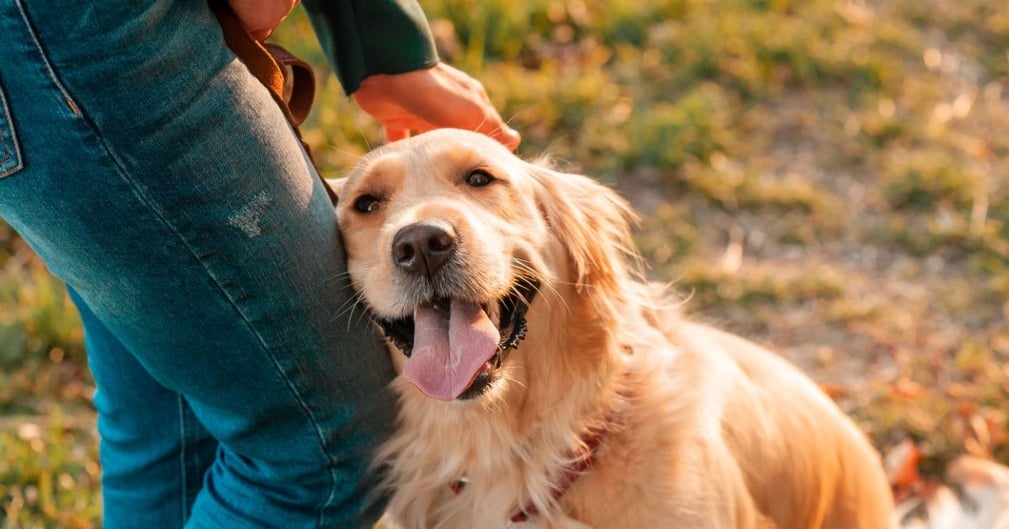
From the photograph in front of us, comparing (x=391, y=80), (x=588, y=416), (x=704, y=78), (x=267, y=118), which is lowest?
(x=704, y=78)

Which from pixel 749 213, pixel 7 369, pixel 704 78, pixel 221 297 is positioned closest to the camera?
pixel 221 297

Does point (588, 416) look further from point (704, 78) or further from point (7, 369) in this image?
point (704, 78)

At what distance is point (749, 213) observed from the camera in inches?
185

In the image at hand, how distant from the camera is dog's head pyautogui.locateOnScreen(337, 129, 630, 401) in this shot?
6.73ft

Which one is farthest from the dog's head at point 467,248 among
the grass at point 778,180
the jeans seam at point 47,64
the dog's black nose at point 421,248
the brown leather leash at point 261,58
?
the grass at point 778,180

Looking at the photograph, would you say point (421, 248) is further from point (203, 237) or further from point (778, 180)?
point (778, 180)

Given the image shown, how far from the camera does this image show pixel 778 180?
16.1ft

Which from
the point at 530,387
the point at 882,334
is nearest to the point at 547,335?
the point at 530,387

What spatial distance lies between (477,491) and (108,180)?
111 cm

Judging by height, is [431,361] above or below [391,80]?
below

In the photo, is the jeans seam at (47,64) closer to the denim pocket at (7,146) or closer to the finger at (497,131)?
the denim pocket at (7,146)

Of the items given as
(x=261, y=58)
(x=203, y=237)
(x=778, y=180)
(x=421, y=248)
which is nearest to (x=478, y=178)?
(x=421, y=248)

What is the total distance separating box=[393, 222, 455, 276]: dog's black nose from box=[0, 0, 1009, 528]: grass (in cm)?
151

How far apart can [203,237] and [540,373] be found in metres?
0.90
